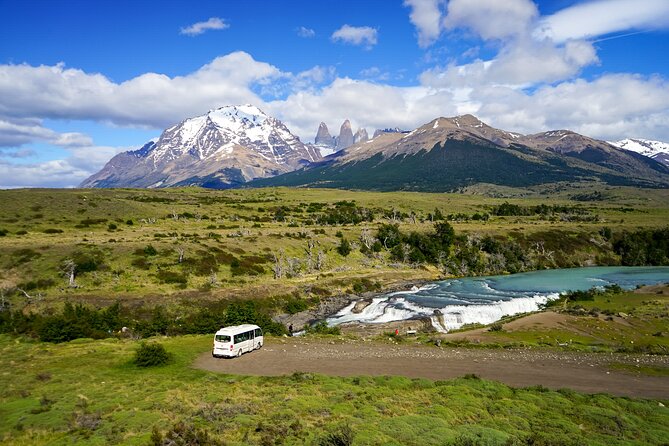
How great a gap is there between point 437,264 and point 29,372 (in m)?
102

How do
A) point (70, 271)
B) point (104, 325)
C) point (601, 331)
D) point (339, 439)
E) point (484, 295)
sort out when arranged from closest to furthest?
point (339, 439), point (104, 325), point (601, 331), point (70, 271), point (484, 295)

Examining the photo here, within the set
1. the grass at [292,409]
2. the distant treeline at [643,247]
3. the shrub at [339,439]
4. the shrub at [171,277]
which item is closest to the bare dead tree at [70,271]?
the shrub at [171,277]

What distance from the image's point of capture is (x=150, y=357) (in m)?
34.8

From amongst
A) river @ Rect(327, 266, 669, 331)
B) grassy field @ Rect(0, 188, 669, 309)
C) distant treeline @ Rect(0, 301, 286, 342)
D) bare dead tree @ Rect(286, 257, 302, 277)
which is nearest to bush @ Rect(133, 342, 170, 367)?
distant treeline @ Rect(0, 301, 286, 342)

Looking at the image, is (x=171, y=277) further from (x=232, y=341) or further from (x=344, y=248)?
(x=344, y=248)

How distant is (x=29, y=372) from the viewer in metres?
32.1

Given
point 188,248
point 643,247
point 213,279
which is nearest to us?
point 213,279

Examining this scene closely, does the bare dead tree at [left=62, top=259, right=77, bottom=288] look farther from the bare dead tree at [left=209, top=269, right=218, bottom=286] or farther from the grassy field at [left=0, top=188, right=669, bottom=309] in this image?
the bare dead tree at [left=209, top=269, right=218, bottom=286]

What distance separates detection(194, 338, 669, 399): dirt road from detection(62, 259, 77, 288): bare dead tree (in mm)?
43079

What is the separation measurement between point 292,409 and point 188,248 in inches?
2836

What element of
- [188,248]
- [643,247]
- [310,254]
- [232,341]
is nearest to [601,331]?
[232,341]

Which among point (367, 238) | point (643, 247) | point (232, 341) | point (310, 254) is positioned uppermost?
point (367, 238)

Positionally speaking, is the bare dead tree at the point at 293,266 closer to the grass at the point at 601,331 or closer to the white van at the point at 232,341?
the grass at the point at 601,331

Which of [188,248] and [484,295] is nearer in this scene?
[484,295]
